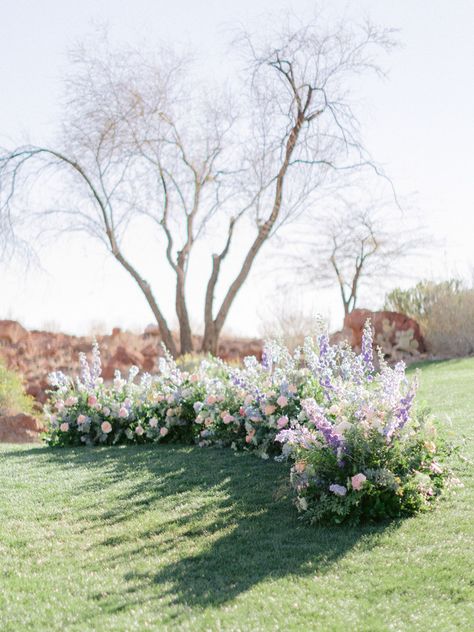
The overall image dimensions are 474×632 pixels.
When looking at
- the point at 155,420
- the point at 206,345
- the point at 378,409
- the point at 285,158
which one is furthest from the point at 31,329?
the point at 378,409

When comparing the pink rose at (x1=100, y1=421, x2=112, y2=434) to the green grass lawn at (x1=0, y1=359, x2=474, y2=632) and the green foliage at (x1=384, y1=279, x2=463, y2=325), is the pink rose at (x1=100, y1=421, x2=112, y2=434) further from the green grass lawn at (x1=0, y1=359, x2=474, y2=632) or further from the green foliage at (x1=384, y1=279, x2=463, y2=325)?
the green foliage at (x1=384, y1=279, x2=463, y2=325)

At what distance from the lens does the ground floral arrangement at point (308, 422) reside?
14.9ft

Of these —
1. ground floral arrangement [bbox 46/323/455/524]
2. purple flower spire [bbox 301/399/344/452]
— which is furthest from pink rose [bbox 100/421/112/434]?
purple flower spire [bbox 301/399/344/452]

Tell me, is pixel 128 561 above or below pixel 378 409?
below

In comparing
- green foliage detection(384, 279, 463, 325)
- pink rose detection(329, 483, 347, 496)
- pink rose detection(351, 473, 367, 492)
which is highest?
green foliage detection(384, 279, 463, 325)

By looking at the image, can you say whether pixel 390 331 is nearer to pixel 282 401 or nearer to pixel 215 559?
pixel 282 401

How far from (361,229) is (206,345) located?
230 inches

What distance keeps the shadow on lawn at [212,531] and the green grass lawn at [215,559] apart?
0.4 inches

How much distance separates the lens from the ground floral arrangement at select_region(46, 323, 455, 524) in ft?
14.9

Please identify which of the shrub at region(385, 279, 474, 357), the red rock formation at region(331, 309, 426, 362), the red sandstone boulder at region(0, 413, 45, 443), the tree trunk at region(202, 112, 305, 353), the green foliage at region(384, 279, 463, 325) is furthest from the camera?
the green foliage at region(384, 279, 463, 325)

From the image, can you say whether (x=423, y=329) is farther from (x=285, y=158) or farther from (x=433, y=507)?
(x=433, y=507)

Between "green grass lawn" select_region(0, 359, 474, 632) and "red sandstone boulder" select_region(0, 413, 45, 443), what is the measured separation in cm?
411

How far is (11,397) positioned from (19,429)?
1.50m

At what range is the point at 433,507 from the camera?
4652 millimetres
